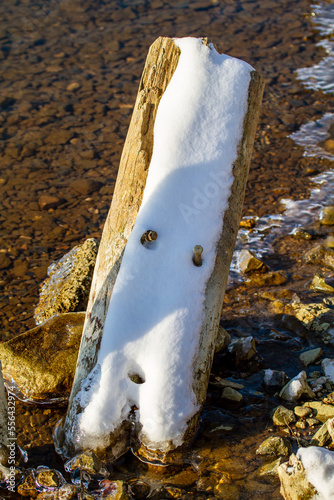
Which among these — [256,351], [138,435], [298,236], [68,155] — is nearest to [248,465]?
[138,435]

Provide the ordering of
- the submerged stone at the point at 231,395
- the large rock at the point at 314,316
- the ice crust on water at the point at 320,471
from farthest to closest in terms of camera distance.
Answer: the large rock at the point at 314,316 → the submerged stone at the point at 231,395 → the ice crust on water at the point at 320,471

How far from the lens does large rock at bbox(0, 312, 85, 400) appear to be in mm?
3320

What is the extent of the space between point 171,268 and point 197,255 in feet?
0.54

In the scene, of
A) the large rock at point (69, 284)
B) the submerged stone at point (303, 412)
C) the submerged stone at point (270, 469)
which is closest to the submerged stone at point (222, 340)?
the submerged stone at point (303, 412)

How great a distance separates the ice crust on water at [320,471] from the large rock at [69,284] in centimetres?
218

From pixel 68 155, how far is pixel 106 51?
3293 millimetres

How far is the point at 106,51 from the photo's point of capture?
9.01 m

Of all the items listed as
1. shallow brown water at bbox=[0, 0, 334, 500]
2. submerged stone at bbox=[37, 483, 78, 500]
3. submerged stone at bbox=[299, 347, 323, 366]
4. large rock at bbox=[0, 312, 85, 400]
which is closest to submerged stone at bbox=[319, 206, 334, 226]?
shallow brown water at bbox=[0, 0, 334, 500]

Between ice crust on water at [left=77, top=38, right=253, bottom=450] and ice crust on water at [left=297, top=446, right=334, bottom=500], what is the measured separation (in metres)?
0.67

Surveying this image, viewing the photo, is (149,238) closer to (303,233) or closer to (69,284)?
(69,284)

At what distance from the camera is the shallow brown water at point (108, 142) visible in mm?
3135

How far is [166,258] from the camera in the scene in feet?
9.62

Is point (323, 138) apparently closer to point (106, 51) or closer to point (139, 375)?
point (106, 51)

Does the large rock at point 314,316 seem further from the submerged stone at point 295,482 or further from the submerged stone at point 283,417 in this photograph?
the submerged stone at point 295,482
